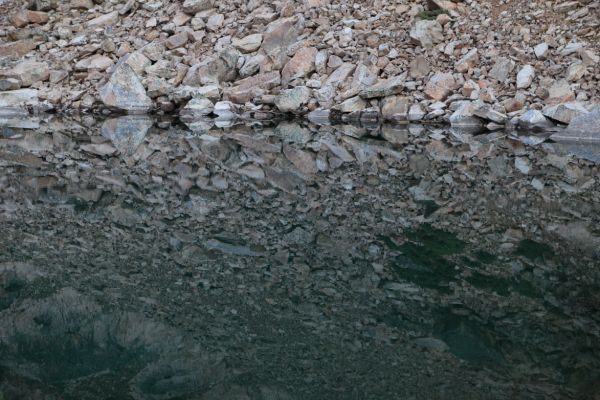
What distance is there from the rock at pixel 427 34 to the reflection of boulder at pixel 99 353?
1492cm

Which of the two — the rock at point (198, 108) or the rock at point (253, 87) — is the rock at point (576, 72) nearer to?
the rock at point (253, 87)

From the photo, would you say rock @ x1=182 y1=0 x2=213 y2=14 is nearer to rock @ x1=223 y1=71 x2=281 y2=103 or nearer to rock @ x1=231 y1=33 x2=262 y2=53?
rock @ x1=231 y1=33 x2=262 y2=53

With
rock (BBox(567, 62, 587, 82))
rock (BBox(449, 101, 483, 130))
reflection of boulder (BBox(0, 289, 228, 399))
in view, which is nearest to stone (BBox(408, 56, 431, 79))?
rock (BBox(449, 101, 483, 130))

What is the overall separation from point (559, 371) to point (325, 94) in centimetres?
1446

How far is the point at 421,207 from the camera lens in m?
6.07

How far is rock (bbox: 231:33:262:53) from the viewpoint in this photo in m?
19.1

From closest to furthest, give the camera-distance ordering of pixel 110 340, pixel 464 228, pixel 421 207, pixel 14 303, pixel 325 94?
pixel 110 340, pixel 14 303, pixel 464 228, pixel 421 207, pixel 325 94

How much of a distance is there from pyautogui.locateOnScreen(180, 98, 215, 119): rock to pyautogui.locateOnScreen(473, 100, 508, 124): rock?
24.3ft

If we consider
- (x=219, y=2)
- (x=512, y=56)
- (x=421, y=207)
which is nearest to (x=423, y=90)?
(x=512, y=56)

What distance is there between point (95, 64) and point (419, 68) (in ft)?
34.9

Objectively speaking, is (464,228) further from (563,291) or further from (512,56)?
(512,56)

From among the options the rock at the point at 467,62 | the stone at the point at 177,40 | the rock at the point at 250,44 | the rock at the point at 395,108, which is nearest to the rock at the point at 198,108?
the rock at the point at 250,44

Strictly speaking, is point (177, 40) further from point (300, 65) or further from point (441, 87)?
point (441, 87)

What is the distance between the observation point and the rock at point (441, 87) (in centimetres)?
1553
